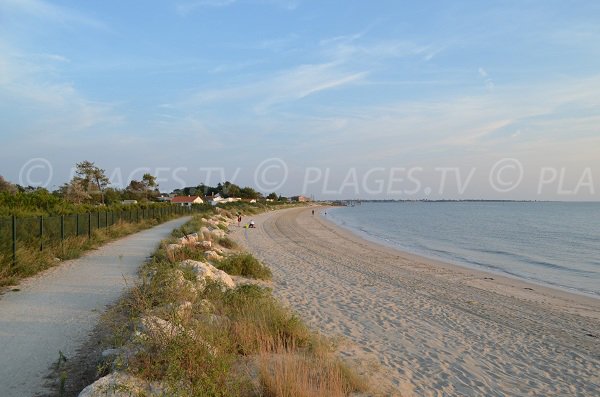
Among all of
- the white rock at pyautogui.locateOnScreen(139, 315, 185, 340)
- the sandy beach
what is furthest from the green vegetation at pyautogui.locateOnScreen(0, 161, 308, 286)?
the white rock at pyautogui.locateOnScreen(139, 315, 185, 340)

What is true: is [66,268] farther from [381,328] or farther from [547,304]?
[547,304]

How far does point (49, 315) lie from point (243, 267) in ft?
22.8

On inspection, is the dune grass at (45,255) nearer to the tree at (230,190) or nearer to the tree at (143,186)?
the tree at (143,186)

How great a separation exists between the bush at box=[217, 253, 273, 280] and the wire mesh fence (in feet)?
17.6

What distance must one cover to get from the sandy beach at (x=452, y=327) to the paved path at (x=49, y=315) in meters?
4.09

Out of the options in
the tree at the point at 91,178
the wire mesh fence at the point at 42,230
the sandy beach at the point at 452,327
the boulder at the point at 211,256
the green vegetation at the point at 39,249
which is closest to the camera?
the sandy beach at the point at 452,327

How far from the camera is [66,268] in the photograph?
1273cm

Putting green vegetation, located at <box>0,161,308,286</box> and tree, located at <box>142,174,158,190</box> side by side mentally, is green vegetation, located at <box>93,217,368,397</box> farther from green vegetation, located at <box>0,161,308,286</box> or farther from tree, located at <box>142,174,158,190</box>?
tree, located at <box>142,174,158,190</box>

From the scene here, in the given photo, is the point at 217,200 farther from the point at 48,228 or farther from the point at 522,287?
the point at 522,287

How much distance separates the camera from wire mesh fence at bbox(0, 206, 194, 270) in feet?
37.2

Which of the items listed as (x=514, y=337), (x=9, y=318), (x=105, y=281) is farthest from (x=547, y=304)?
(x=9, y=318)

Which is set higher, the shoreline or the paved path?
the paved path

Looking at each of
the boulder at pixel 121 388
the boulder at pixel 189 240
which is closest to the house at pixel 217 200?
the boulder at pixel 189 240

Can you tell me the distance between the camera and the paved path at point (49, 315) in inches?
202
